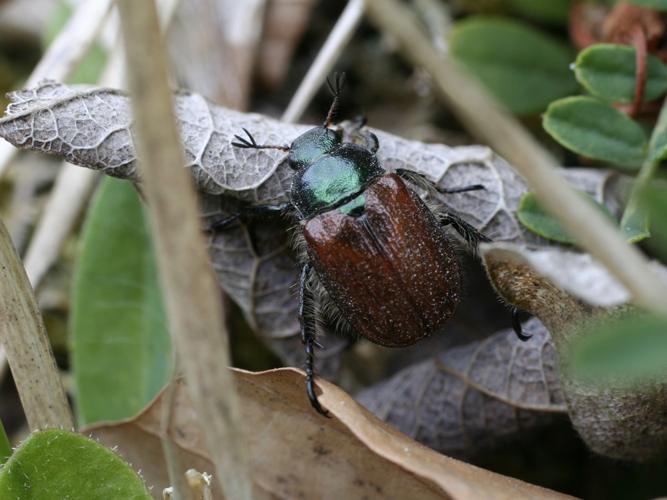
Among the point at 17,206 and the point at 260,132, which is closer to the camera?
the point at 260,132

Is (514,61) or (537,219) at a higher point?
(514,61)

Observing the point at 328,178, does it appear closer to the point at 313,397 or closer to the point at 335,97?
the point at 335,97

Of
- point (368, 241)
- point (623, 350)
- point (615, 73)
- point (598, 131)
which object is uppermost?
point (623, 350)

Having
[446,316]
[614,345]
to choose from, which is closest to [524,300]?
[446,316]

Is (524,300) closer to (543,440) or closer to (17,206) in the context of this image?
(543,440)

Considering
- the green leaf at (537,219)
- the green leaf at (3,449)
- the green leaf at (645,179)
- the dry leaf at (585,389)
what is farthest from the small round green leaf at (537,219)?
the green leaf at (3,449)

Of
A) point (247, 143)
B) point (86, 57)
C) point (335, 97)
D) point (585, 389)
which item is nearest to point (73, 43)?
point (86, 57)
